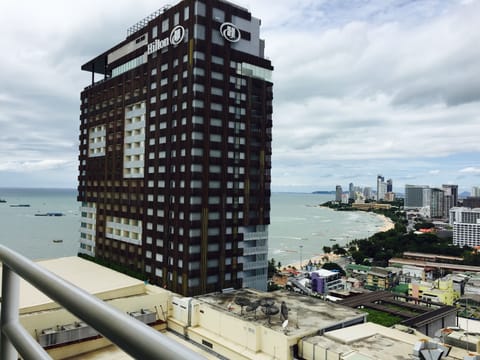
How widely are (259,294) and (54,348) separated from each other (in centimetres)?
1949

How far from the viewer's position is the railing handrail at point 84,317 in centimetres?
116

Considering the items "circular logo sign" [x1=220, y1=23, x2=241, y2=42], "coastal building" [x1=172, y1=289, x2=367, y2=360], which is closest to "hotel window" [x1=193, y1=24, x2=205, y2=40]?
"circular logo sign" [x1=220, y1=23, x2=241, y2=42]

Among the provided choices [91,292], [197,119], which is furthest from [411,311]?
[91,292]

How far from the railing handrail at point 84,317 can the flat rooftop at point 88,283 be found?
30.7 meters

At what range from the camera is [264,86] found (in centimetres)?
4791

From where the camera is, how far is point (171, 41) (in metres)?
44.7

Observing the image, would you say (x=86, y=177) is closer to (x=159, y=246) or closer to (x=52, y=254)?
(x=159, y=246)

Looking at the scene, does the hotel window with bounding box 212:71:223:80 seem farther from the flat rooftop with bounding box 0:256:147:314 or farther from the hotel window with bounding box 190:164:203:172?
the flat rooftop with bounding box 0:256:147:314

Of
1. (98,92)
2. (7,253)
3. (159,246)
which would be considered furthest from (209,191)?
(7,253)

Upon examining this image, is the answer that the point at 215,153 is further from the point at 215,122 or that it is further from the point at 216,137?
the point at 215,122

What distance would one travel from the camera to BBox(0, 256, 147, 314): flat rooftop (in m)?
30.5

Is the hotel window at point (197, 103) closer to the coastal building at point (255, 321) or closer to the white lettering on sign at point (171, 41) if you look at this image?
the white lettering on sign at point (171, 41)

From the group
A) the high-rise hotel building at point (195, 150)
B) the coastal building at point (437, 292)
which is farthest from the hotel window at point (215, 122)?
the coastal building at point (437, 292)

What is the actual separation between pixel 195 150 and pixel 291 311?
19284mm
